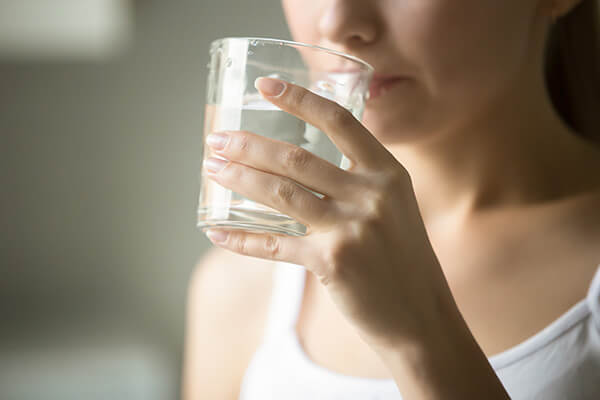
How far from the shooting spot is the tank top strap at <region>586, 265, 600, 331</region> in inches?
25.4

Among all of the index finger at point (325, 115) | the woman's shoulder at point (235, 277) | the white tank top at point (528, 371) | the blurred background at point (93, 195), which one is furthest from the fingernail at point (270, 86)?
the blurred background at point (93, 195)

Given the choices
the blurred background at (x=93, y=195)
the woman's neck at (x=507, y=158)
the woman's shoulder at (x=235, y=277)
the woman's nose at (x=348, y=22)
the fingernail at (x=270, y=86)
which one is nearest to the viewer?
the fingernail at (x=270, y=86)

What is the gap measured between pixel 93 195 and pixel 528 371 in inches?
73.1

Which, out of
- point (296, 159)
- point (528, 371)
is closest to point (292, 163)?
point (296, 159)

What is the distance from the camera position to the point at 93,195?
2205 millimetres

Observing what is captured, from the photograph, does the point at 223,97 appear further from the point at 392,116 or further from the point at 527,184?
the point at 527,184

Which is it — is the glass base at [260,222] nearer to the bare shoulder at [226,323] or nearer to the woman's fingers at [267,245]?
the woman's fingers at [267,245]

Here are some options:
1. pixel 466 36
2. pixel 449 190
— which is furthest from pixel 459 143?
pixel 466 36

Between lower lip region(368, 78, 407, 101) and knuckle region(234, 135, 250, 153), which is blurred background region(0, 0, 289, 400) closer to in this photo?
lower lip region(368, 78, 407, 101)

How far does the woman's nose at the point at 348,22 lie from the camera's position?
0.62m

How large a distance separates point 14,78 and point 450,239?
6.10 feet

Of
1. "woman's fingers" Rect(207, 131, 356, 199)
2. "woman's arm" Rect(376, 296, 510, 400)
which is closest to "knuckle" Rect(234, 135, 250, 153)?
"woman's fingers" Rect(207, 131, 356, 199)

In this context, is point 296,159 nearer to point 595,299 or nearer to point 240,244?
point 240,244

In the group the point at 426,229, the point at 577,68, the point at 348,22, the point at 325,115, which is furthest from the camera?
the point at 577,68
